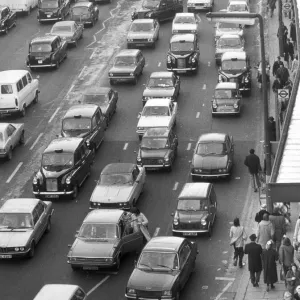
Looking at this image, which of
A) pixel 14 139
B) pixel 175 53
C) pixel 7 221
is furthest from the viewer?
→ pixel 175 53

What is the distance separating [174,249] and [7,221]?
22.8 feet

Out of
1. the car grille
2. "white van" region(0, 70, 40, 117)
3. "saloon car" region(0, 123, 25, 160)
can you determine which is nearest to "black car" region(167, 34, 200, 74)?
"white van" region(0, 70, 40, 117)

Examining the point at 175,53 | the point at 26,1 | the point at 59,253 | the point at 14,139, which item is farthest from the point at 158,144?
the point at 26,1

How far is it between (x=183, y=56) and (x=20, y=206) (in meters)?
23.9

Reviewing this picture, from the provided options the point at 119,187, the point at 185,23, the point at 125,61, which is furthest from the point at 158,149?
the point at 185,23

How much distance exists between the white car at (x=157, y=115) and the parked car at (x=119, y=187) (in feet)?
20.7

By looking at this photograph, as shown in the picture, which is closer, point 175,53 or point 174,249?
point 174,249

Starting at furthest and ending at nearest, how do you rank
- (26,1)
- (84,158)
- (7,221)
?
(26,1), (84,158), (7,221)

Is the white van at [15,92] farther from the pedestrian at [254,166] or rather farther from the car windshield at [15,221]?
the car windshield at [15,221]

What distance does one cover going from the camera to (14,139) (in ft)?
170

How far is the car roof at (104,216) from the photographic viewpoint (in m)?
40.3

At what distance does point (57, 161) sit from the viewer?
47438 millimetres

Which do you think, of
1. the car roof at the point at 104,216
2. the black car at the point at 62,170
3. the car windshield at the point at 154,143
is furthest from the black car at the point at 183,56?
the car roof at the point at 104,216

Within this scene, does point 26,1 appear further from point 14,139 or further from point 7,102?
point 14,139
